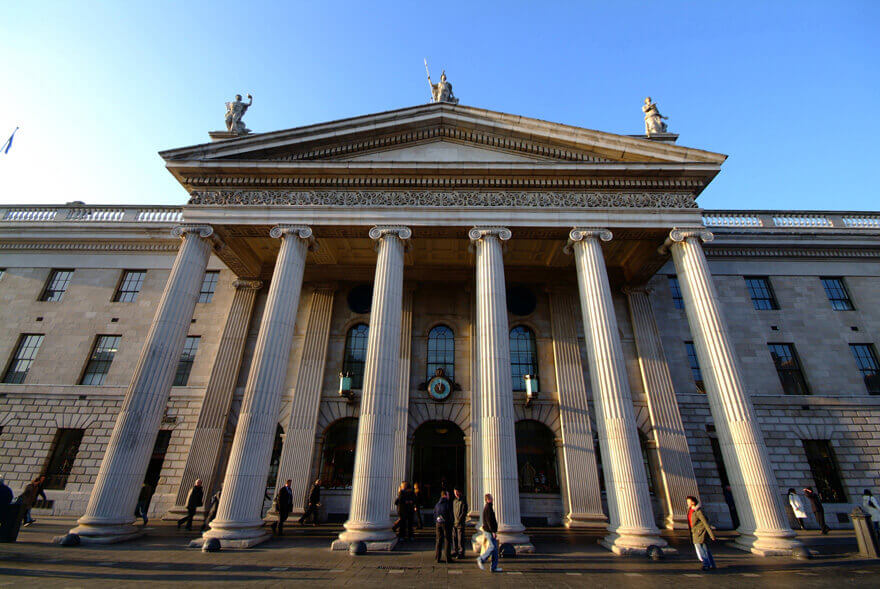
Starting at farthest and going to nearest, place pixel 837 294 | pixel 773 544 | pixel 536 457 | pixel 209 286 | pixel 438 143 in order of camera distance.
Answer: pixel 209 286 < pixel 837 294 < pixel 536 457 < pixel 438 143 < pixel 773 544

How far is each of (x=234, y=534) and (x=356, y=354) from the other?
897 cm

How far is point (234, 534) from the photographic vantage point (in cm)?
1149

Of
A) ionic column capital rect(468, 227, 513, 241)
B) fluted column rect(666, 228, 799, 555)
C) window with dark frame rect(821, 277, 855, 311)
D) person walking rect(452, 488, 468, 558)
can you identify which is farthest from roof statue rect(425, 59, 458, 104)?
window with dark frame rect(821, 277, 855, 311)

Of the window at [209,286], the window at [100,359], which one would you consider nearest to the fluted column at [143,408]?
the window at [209,286]

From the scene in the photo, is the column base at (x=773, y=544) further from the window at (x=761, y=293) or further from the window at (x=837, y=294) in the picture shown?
the window at (x=837, y=294)

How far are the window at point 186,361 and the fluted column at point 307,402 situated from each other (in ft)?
16.8

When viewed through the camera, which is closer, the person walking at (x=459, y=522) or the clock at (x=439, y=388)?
the person walking at (x=459, y=522)

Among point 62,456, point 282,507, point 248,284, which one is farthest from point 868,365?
point 62,456

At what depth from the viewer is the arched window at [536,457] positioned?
1719 centimetres

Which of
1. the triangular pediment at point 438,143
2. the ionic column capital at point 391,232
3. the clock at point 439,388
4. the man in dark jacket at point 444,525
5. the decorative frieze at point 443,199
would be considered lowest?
the man in dark jacket at point 444,525

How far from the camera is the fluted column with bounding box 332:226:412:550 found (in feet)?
38.0

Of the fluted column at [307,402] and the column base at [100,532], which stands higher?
the fluted column at [307,402]

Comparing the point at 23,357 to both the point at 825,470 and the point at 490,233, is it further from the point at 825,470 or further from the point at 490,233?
the point at 825,470

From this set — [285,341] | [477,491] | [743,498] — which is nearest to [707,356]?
[743,498]
